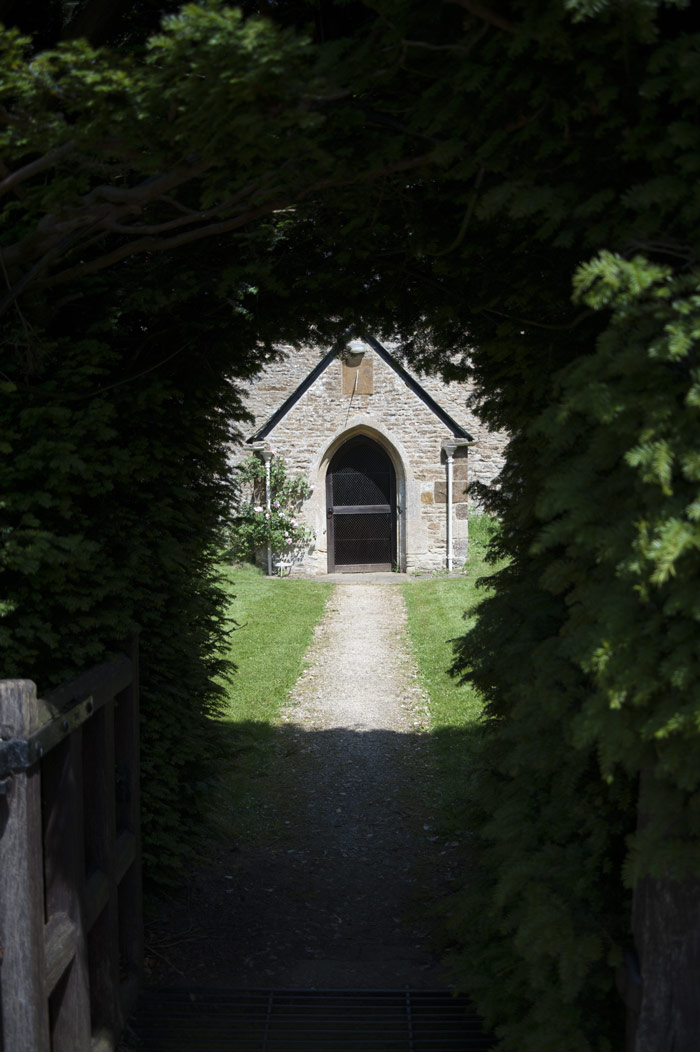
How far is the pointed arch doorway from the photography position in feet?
60.1

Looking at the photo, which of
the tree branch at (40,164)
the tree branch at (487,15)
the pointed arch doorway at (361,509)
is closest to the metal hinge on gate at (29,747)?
the tree branch at (40,164)

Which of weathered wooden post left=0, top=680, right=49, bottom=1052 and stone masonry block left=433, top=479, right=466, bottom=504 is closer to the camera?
weathered wooden post left=0, top=680, right=49, bottom=1052

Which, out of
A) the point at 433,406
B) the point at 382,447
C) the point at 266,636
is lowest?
the point at 266,636

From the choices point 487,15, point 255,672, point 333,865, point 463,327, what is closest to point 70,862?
point 333,865

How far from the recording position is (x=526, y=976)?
3.26m

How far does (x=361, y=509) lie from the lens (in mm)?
18344

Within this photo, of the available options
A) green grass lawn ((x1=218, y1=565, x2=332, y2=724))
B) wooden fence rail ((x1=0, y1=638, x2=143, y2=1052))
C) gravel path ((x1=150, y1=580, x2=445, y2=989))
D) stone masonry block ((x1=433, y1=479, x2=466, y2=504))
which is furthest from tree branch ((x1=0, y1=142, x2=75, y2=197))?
stone masonry block ((x1=433, y1=479, x2=466, y2=504))

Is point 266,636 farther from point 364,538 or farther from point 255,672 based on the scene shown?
point 364,538

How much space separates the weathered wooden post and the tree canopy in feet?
2.30

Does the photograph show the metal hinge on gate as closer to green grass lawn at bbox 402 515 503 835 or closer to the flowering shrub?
green grass lawn at bbox 402 515 503 835

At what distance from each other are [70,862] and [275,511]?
14506 mm

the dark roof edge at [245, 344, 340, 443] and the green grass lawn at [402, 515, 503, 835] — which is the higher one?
the dark roof edge at [245, 344, 340, 443]

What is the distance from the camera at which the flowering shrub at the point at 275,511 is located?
57.5 feet

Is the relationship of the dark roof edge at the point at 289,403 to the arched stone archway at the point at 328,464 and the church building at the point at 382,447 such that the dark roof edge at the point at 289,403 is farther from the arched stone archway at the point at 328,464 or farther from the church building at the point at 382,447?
the arched stone archway at the point at 328,464
